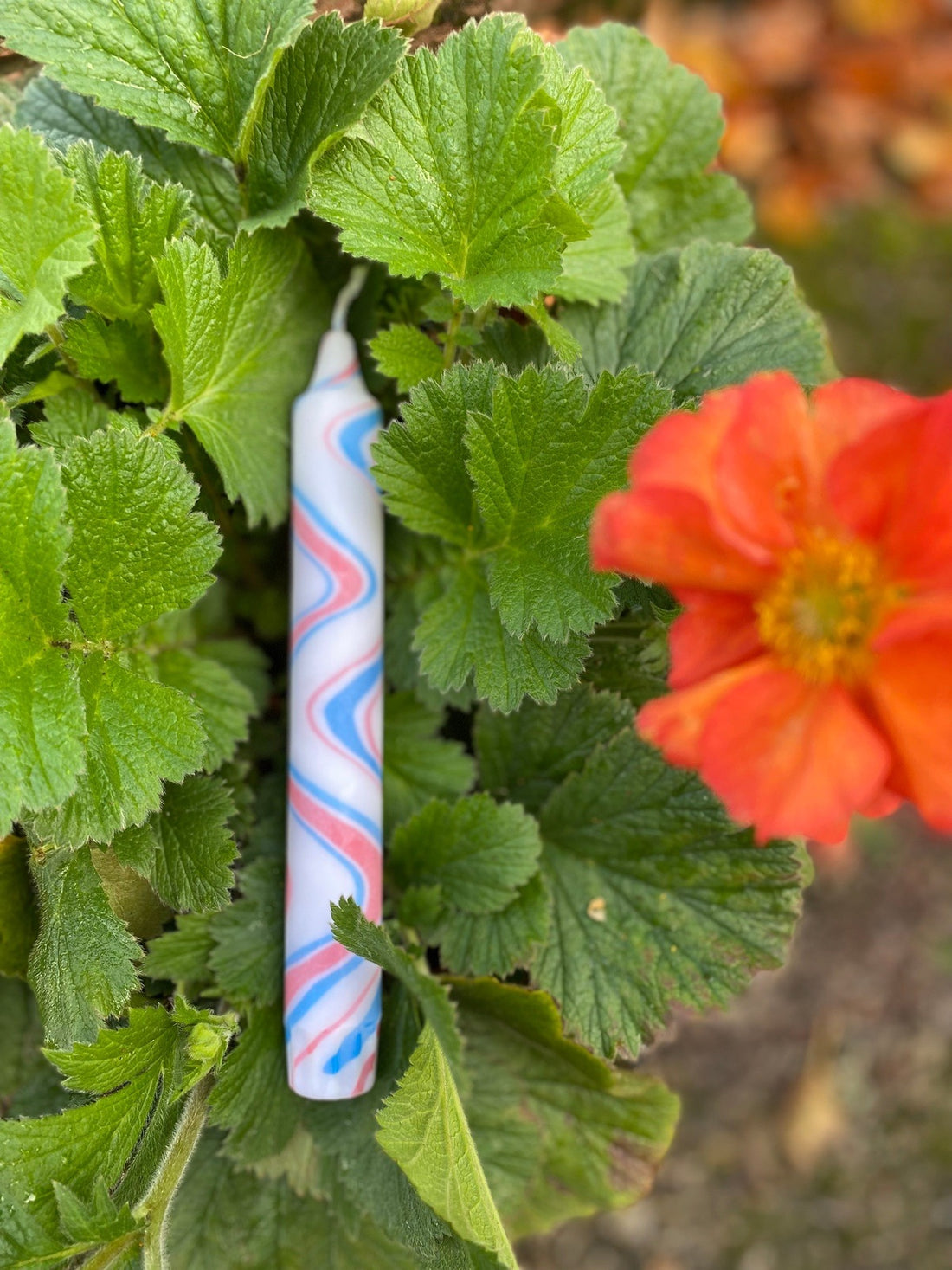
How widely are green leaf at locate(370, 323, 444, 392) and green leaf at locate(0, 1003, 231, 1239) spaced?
0.34 m

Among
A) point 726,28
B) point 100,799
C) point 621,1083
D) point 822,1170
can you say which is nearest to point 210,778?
point 100,799

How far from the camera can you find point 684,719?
375 mm

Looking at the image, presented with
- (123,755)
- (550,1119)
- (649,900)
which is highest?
(123,755)

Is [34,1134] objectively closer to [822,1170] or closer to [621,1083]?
[621,1083]

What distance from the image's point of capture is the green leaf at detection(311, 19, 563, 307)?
1.66ft

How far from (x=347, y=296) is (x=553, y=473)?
0.64ft

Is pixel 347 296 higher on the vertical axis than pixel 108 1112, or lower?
higher

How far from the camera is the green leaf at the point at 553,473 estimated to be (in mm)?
516

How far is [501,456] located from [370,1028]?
33 centimetres

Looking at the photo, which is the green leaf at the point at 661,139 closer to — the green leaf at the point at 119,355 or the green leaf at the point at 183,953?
the green leaf at the point at 119,355

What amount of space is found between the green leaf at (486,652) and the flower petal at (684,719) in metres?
0.15

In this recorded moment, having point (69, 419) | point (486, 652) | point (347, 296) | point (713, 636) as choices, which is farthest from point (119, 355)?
point (713, 636)

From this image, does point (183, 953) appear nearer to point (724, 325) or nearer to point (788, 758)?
point (788, 758)

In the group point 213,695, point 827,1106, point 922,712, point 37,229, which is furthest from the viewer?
point 827,1106
